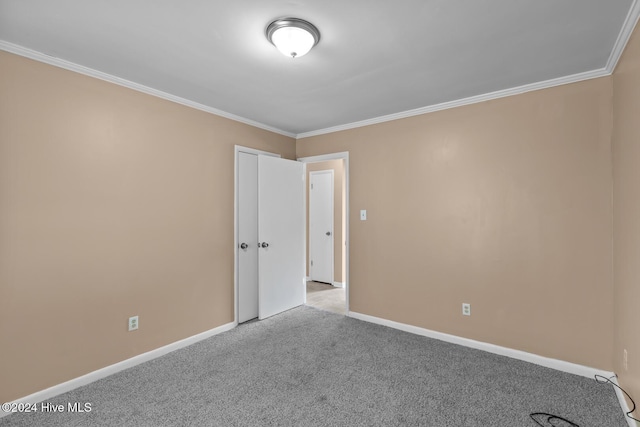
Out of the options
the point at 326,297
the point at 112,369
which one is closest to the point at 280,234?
the point at 326,297

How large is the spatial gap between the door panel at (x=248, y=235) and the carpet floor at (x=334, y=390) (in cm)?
64

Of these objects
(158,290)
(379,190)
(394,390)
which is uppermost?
(379,190)

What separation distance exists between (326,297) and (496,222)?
2.74 m

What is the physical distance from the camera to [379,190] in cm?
362

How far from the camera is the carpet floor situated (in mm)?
1976

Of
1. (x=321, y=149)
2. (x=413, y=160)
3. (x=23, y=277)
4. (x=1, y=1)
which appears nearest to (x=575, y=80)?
(x=413, y=160)

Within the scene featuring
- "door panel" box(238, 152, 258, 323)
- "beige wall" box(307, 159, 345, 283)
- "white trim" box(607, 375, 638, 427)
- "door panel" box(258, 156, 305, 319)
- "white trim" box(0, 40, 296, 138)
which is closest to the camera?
"white trim" box(607, 375, 638, 427)

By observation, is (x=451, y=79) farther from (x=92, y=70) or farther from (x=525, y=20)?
(x=92, y=70)

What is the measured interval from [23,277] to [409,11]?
2996 mm

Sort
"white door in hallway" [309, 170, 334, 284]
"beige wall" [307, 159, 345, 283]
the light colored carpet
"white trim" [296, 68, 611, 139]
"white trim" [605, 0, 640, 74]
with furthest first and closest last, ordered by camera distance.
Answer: "white door in hallway" [309, 170, 334, 284]
"beige wall" [307, 159, 345, 283]
the light colored carpet
"white trim" [296, 68, 611, 139]
"white trim" [605, 0, 640, 74]

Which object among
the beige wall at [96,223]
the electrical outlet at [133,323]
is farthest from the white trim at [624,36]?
the electrical outlet at [133,323]

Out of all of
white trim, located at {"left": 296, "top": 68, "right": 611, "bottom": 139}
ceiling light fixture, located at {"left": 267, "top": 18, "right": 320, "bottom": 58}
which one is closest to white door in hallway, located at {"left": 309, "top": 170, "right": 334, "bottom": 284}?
white trim, located at {"left": 296, "top": 68, "right": 611, "bottom": 139}

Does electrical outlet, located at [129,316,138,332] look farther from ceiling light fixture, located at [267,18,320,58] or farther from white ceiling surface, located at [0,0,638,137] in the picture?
ceiling light fixture, located at [267,18,320,58]

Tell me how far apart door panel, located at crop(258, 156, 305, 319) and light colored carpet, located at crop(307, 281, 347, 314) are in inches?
12.2
